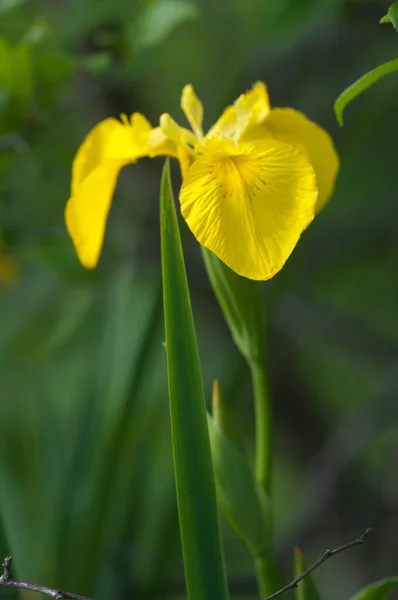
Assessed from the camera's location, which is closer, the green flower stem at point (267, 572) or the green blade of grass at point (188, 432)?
the green blade of grass at point (188, 432)

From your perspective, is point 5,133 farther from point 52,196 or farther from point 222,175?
point 222,175

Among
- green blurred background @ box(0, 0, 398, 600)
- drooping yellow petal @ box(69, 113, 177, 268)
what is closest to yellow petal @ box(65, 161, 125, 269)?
drooping yellow petal @ box(69, 113, 177, 268)

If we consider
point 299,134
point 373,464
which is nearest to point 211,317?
point 373,464

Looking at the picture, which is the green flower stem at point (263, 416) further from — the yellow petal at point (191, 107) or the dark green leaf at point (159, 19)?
the dark green leaf at point (159, 19)

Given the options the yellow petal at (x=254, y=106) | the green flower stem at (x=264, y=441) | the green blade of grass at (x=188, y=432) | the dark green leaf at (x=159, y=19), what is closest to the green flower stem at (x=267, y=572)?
the green flower stem at (x=264, y=441)

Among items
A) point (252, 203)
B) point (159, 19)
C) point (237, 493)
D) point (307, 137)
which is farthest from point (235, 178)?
point (159, 19)

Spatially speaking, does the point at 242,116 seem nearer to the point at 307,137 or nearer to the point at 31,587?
the point at 307,137
